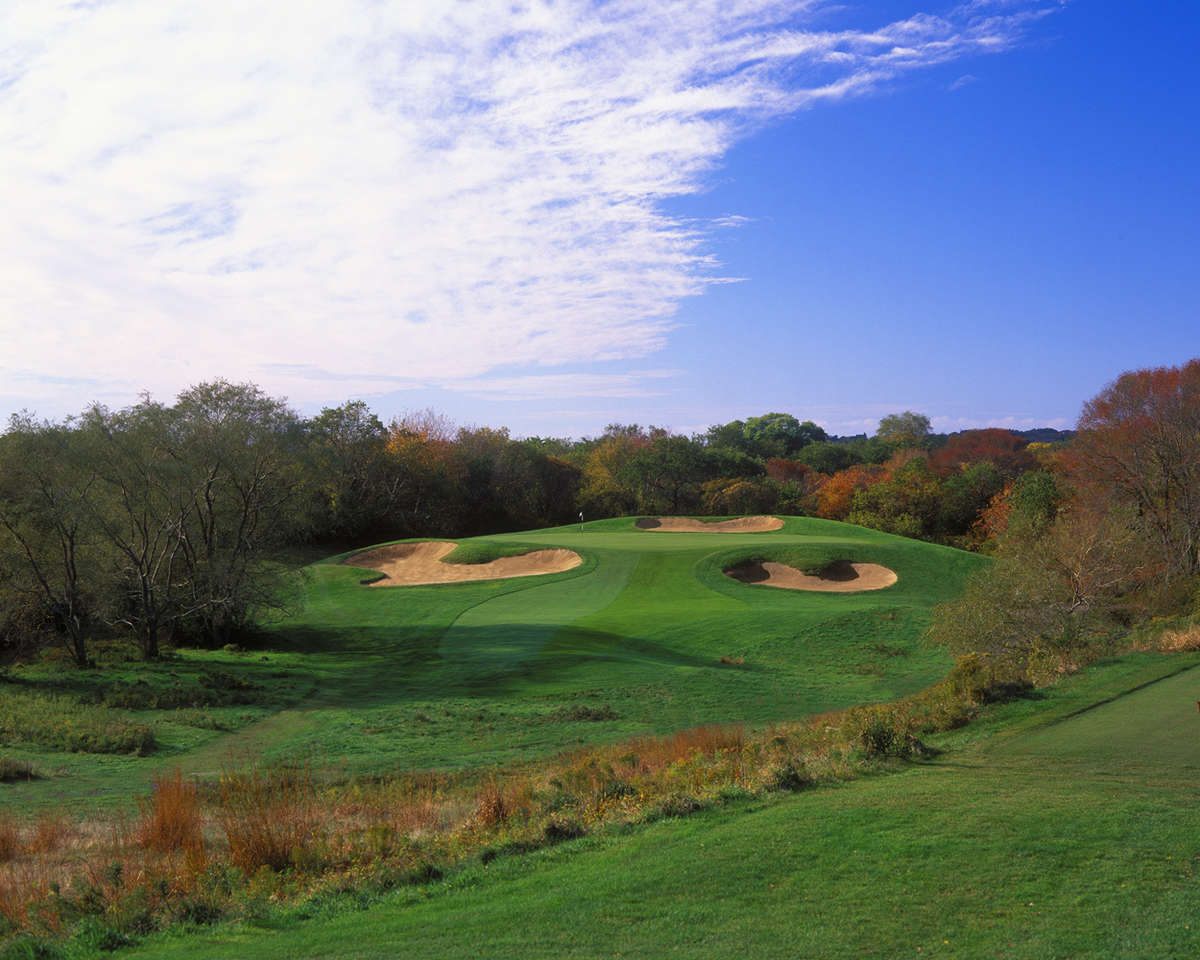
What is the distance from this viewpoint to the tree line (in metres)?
24.9

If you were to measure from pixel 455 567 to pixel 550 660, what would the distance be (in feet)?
53.7

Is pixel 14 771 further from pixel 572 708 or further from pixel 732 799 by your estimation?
pixel 732 799

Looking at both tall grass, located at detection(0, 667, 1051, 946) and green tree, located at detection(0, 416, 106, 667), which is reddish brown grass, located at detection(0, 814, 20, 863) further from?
green tree, located at detection(0, 416, 106, 667)

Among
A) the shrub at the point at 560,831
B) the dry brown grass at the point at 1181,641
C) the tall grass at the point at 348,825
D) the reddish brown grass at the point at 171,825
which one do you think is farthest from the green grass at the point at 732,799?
the reddish brown grass at the point at 171,825

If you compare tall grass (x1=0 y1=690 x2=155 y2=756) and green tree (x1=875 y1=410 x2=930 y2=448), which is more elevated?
green tree (x1=875 y1=410 x2=930 y2=448)

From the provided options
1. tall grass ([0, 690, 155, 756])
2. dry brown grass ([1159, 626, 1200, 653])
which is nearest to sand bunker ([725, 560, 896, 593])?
dry brown grass ([1159, 626, 1200, 653])

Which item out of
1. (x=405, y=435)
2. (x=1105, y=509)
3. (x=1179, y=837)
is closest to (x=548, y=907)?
(x=1179, y=837)

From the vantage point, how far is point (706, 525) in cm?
5269

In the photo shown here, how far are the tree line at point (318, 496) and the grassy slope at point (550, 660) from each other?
306cm

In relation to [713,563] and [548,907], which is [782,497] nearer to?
[713,563]

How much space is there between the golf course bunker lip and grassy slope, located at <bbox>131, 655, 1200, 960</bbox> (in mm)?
28863

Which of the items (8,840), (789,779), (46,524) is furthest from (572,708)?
(46,524)

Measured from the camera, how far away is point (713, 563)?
36.7m

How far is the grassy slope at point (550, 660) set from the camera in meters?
17.1
